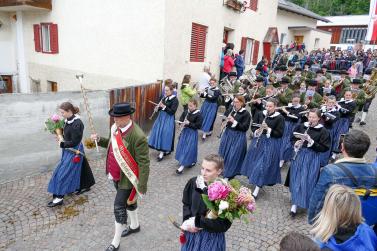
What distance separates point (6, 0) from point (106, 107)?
9.14m

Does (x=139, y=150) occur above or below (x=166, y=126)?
above

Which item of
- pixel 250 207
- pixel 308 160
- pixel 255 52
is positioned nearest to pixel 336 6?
pixel 255 52

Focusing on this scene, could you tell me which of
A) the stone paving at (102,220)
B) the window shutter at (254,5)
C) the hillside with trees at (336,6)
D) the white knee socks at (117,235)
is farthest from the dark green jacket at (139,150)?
the hillside with trees at (336,6)

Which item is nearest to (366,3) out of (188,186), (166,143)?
(166,143)

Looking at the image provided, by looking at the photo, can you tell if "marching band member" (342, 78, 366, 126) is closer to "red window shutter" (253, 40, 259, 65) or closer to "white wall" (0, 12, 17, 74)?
"red window shutter" (253, 40, 259, 65)

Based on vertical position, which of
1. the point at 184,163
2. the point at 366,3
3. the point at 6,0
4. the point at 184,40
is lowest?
the point at 184,163

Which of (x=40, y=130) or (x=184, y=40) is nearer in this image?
(x=40, y=130)

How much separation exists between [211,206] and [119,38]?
903cm

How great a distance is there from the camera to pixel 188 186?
3.25 meters

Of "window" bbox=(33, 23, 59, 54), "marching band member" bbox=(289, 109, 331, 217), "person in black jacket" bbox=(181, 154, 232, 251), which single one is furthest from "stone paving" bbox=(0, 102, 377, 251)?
"window" bbox=(33, 23, 59, 54)

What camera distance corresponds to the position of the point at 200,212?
10.2 ft

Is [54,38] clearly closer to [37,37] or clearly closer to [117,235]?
[37,37]

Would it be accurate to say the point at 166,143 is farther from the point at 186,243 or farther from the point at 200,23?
the point at 200,23

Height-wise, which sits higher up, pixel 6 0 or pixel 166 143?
pixel 6 0
